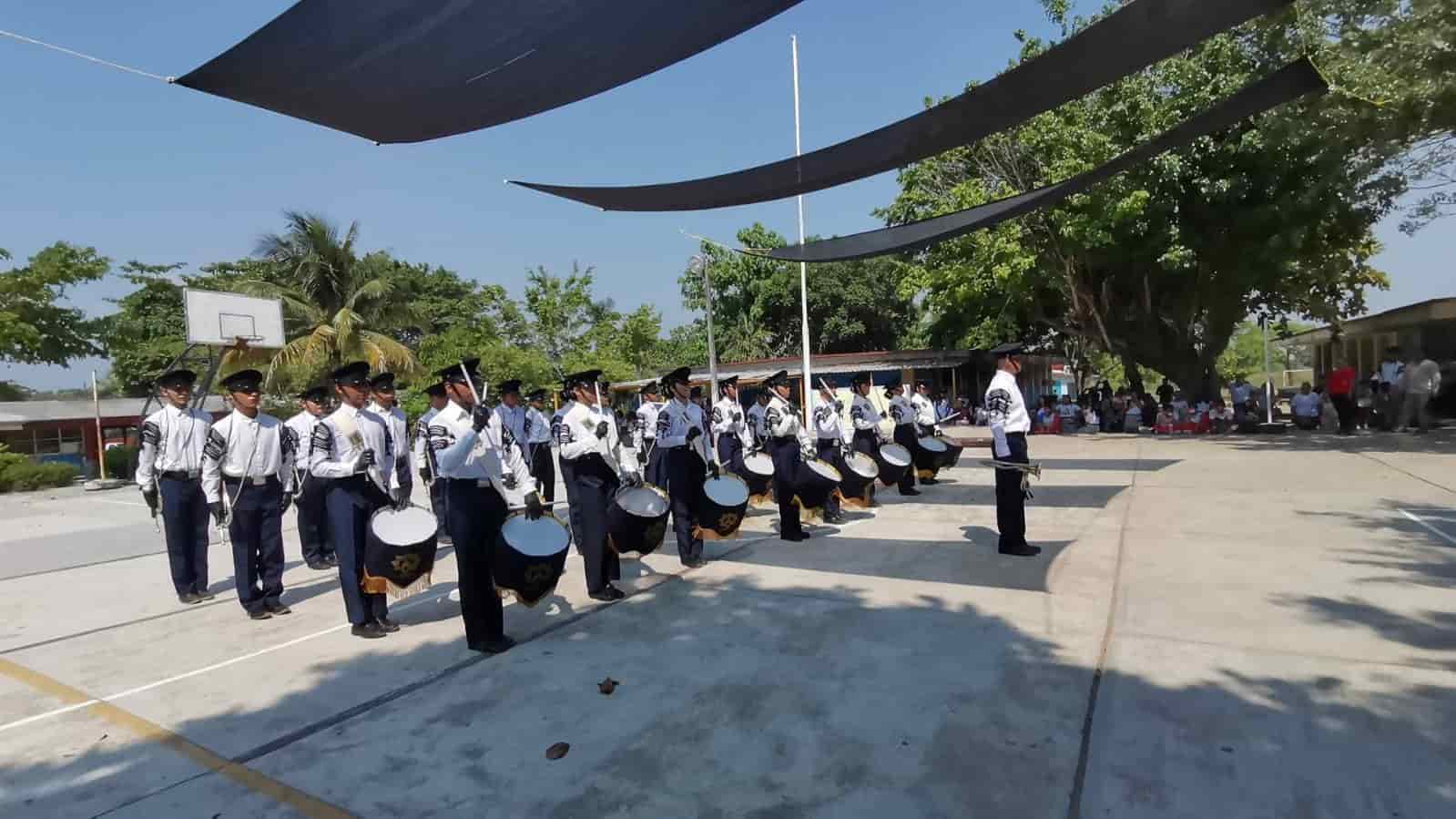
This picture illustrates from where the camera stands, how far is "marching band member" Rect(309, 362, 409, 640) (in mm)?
4742

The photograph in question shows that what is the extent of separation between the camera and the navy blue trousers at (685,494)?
241 inches

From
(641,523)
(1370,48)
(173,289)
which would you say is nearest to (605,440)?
(641,523)

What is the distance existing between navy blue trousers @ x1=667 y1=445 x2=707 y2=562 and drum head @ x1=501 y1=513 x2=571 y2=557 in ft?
5.59

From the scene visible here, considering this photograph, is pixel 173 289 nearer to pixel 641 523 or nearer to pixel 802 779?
pixel 641 523

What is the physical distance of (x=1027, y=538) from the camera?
6781mm

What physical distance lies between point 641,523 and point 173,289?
36.4m

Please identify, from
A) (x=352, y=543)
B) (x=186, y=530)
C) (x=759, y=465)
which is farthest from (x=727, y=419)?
(x=186, y=530)

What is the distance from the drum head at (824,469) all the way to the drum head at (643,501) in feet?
7.52

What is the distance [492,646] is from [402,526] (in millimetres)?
1012

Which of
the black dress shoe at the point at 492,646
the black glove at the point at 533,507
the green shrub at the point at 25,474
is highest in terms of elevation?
the black glove at the point at 533,507

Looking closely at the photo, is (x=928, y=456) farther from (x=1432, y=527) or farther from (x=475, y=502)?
(x=475, y=502)

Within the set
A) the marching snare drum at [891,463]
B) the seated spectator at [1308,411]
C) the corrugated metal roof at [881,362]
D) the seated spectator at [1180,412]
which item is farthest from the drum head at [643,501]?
the corrugated metal roof at [881,362]

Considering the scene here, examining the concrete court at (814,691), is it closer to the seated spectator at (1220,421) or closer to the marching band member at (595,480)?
the marching band member at (595,480)

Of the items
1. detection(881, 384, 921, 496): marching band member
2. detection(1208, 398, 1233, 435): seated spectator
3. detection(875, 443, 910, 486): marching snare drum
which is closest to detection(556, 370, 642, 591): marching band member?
detection(875, 443, 910, 486): marching snare drum
